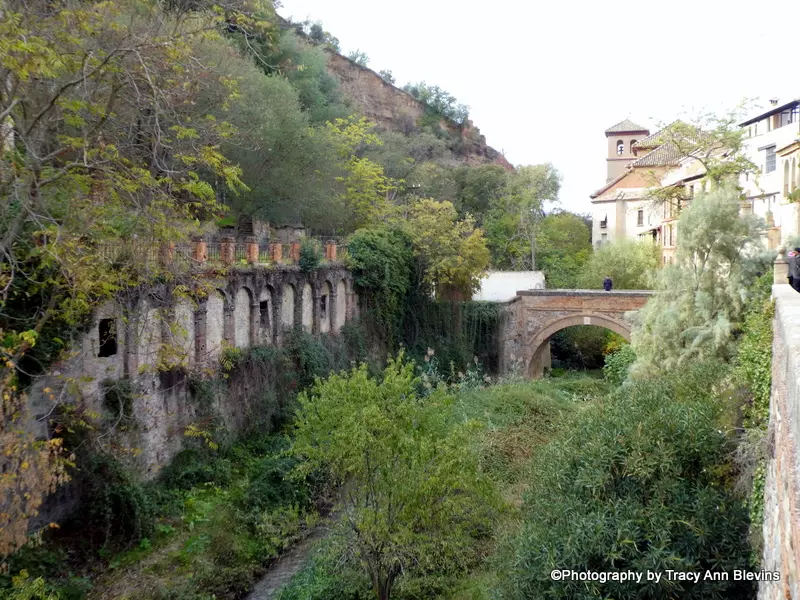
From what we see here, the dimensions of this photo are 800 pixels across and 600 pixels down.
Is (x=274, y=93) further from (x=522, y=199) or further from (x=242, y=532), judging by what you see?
(x=522, y=199)

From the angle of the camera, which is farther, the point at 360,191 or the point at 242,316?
the point at 360,191

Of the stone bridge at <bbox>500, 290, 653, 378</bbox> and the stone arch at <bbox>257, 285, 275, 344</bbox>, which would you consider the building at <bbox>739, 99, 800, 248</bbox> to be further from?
the stone arch at <bbox>257, 285, 275, 344</bbox>

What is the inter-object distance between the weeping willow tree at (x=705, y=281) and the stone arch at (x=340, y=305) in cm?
1120

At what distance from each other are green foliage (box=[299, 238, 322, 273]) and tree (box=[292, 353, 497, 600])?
10250mm

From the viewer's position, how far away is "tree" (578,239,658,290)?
3572 centimetres

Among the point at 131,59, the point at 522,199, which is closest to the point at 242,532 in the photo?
the point at 131,59

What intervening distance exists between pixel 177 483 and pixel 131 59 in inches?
370

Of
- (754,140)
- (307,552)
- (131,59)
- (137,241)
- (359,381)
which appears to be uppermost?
→ (754,140)

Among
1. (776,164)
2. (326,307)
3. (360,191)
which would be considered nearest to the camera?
(326,307)

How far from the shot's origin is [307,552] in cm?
1471

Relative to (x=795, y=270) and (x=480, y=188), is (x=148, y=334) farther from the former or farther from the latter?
(x=480, y=188)

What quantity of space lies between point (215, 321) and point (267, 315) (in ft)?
8.09

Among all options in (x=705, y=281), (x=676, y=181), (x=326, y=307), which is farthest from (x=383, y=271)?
(x=676, y=181)

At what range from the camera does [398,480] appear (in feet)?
36.5
